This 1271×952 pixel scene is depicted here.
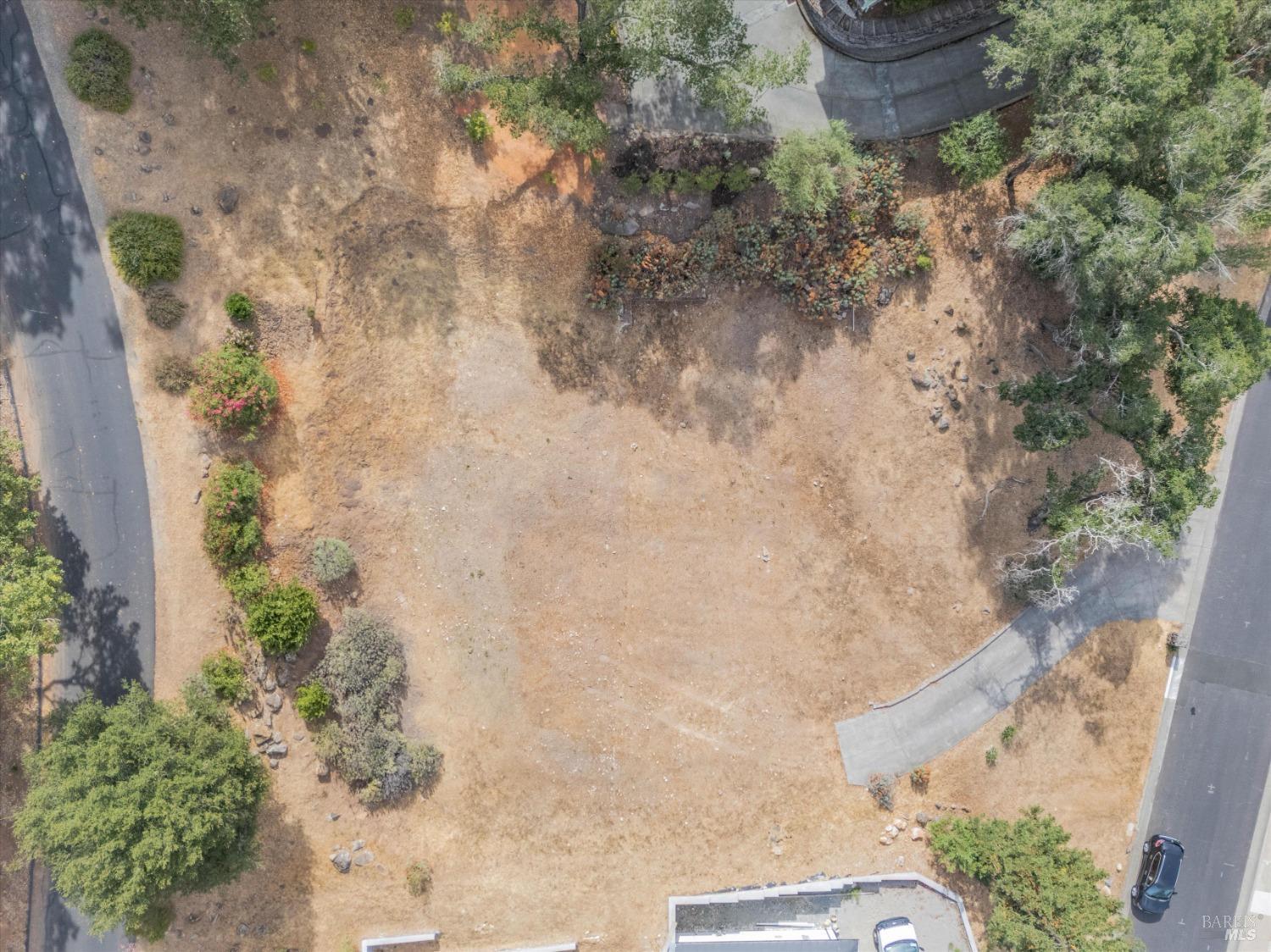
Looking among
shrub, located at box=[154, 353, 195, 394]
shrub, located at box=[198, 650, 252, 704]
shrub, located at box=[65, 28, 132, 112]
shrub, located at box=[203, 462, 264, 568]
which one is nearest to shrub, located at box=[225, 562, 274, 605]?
shrub, located at box=[203, 462, 264, 568]

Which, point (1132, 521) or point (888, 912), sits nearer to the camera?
point (1132, 521)

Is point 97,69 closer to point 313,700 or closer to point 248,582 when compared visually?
point 248,582

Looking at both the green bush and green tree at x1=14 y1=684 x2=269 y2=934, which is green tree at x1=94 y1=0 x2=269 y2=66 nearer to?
the green bush

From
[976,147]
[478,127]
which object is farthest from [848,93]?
[478,127]

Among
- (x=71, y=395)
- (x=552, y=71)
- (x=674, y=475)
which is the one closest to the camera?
(x=552, y=71)

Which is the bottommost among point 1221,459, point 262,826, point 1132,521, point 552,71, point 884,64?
point 262,826

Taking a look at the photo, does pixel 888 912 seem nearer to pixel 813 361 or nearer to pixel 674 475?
pixel 674 475

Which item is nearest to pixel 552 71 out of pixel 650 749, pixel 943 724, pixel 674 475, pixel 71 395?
pixel 674 475
